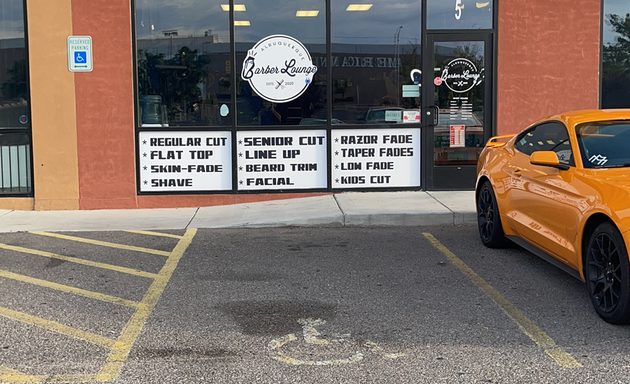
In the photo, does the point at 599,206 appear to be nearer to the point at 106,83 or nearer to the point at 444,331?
the point at 444,331

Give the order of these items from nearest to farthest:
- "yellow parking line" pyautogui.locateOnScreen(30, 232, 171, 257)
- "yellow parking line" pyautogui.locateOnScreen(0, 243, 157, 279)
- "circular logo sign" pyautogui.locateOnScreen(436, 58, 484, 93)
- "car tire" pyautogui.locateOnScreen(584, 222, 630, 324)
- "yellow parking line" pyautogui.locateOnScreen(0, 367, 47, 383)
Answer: "yellow parking line" pyautogui.locateOnScreen(0, 367, 47, 383) < "car tire" pyautogui.locateOnScreen(584, 222, 630, 324) < "yellow parking line" pyautogui.locateOnScreen(0, 243, 157, 279) < "yellow parking line" pyautogui.locateOnScreen(30, 232, 171, 257) < "circular logo sign" pyautogui.locateOnScreen(436, 58, 484, 93)

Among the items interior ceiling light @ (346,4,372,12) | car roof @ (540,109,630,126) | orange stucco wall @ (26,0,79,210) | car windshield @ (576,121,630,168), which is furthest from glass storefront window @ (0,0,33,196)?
car windshield @ (576,121,630,168)

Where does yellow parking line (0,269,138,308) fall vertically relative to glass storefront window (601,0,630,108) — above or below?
below

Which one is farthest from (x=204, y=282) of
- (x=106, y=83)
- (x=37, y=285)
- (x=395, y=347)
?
(x=106, y=83)

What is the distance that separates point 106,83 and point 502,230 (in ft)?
22.0

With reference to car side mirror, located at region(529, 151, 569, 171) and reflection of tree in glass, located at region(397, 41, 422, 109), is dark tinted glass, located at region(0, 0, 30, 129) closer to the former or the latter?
reflection of tree in glass, located at region(397, 41, 422, 109)

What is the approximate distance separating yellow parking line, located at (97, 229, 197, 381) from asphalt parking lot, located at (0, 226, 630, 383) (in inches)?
0.6

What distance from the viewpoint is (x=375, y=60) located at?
11039 mm

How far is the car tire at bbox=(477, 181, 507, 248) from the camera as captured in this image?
738 centimetres

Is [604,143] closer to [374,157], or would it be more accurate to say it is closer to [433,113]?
[433,113]

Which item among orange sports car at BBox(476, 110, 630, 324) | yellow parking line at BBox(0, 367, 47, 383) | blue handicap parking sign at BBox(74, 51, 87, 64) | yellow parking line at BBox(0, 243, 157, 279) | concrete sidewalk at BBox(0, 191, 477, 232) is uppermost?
blue handicap parking sign at BBox(74, 51, 87, 64)

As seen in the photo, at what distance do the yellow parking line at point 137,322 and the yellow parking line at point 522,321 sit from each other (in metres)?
2.79

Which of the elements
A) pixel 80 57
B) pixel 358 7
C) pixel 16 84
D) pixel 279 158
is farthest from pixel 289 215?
pixel 16 84

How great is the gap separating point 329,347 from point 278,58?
23.6 ft
